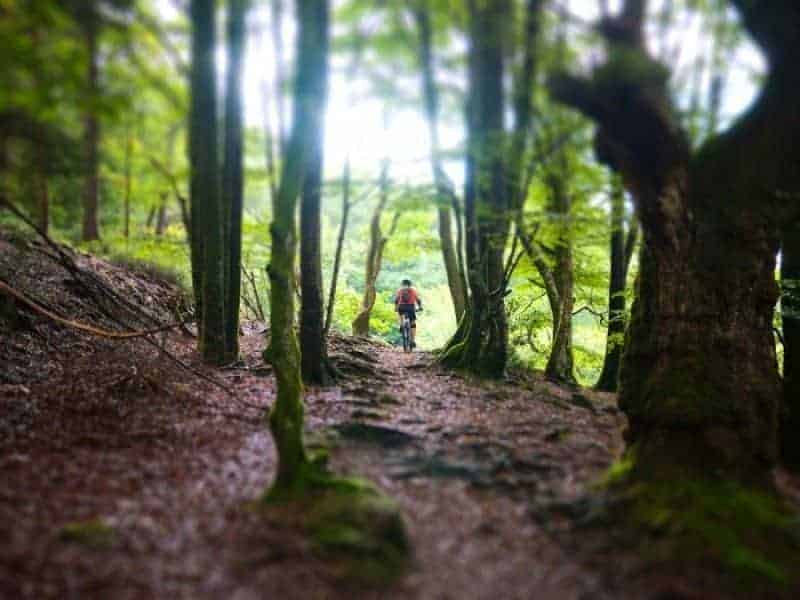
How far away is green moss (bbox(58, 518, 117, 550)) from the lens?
3.53 m

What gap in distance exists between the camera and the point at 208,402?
703 cm

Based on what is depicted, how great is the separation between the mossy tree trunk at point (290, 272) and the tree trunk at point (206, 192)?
6.71ft

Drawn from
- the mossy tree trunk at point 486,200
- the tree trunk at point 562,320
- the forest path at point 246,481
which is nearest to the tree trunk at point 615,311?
the tree trunk at point 562,320

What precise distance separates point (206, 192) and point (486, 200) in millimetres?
4395

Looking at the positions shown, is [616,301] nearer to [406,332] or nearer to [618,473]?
[618,473]

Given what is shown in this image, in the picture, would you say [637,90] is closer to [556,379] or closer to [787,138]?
[787,138]

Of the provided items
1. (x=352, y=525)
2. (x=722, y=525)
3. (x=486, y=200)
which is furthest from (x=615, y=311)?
(x=352, y=525)

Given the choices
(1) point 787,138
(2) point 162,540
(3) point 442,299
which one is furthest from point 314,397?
(3) point 442,299

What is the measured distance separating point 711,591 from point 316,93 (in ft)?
17.7

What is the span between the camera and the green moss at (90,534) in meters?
3.53

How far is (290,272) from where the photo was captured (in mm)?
5145

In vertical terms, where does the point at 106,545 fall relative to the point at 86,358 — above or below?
below

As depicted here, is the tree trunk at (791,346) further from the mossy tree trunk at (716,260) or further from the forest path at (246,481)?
the forest path at (246,481)

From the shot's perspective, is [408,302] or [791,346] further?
[408,302]
